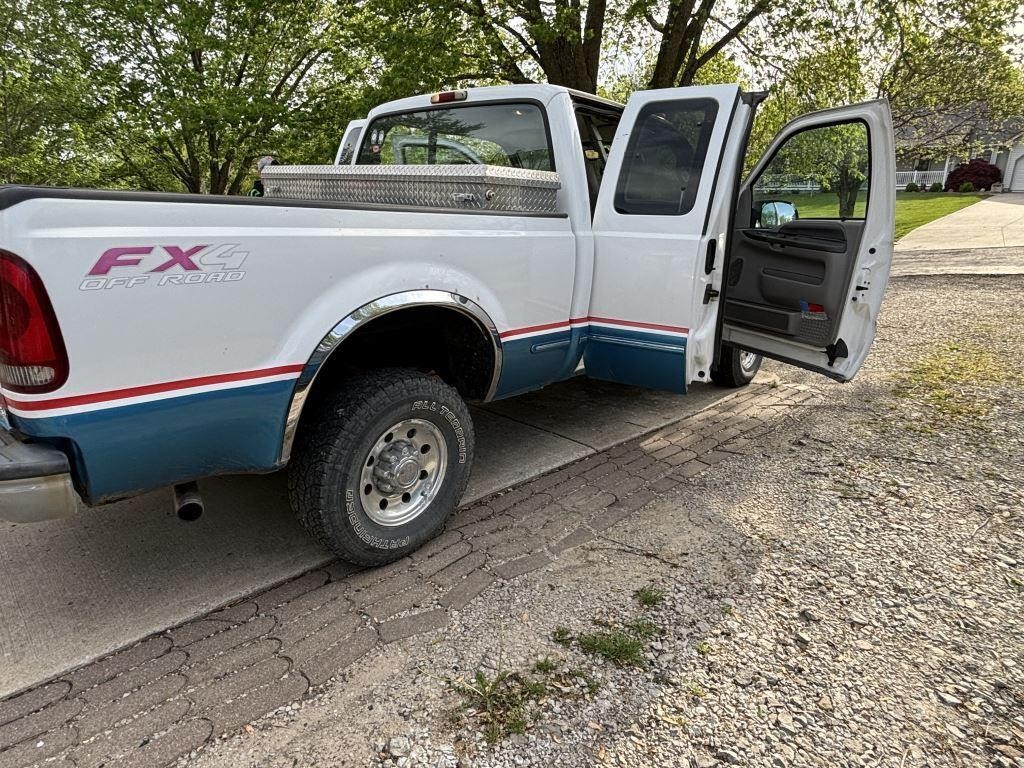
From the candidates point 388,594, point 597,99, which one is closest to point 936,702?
point 388,594

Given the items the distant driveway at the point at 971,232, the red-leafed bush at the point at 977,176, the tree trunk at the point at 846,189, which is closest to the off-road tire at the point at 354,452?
the tree trunk at the point at 846,189

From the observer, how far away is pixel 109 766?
187cm

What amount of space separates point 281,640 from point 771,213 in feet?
12.9

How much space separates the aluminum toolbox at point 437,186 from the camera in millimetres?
3059

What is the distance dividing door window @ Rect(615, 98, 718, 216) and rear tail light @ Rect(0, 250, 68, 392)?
8.97ft

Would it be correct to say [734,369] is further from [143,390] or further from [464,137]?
[143,390]

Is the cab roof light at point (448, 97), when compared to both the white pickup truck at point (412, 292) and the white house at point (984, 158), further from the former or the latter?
the white house at point (984, 158)

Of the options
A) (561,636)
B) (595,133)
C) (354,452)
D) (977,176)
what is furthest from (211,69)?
(977,176)

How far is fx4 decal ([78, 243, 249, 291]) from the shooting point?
187cm

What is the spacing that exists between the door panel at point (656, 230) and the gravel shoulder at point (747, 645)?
82cm

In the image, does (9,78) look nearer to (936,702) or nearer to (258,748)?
(258,748)

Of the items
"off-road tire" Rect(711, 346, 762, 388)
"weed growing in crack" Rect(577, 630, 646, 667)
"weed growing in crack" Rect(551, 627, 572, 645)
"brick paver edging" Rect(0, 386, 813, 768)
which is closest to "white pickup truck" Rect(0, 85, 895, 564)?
"brick paver edging" Rect(0, 386, 813, 768)

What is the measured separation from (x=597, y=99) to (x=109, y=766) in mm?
4088

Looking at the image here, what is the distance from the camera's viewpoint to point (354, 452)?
257 centimetres
